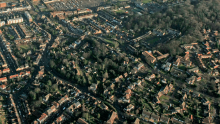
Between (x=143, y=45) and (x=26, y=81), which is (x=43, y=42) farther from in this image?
(x=143, y=45)

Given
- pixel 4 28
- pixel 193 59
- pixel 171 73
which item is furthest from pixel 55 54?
pixel 193 59

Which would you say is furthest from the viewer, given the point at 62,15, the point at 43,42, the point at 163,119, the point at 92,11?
the point at 92,11

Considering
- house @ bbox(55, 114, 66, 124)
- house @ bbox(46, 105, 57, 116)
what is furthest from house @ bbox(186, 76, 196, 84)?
house @ bbox(46, 105, 57, 116)

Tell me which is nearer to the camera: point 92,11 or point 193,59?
point 193,59

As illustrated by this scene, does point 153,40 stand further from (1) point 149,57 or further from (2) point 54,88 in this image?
(2) point 54,88

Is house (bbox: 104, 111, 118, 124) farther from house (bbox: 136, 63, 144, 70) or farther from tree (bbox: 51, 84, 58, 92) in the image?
house (bbox: 136, 63, 144, 70)

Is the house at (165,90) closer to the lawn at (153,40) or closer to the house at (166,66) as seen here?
the house at (166,66)

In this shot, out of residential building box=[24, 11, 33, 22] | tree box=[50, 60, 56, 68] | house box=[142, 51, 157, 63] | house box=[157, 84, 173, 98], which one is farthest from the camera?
residential building box=[24, 11, 33, 22]

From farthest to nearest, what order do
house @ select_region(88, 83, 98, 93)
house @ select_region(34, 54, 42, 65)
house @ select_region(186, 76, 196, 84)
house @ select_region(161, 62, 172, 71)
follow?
house @ select_region(34, 54, 42, 65) < house @ select_region(161, 62, 172, 71) < house @ select_region(186, 76, 196, 84) < house @ select_region(88, 83, 98, 93)

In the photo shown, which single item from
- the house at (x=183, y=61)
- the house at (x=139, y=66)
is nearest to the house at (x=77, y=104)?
the house at (x=139, y=66)
